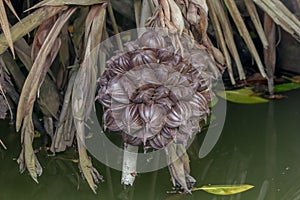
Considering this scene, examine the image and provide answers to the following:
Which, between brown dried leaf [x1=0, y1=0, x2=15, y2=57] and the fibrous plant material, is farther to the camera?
the fibrous plant material

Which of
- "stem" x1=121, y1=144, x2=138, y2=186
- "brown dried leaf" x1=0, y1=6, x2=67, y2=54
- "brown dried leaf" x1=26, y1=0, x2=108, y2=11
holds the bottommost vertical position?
"stem" x1=121, y1=144, x2=138, y2=186

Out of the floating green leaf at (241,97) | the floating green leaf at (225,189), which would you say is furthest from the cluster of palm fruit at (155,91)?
the floating green leaf at (241,97)

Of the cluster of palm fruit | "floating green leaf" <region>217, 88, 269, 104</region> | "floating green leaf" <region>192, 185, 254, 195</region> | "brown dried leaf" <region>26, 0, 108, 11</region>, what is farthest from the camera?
"floating green leaf" <region>217, 88, 269, 104</region>

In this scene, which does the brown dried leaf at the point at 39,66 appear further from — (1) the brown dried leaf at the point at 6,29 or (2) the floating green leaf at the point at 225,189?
(2) the floating green leaf at the point at 225,189

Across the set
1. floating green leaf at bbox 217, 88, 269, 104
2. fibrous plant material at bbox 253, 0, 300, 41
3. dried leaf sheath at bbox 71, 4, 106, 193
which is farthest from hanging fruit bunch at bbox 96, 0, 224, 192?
floating green leaf at bbox 217, 88, 269, 104

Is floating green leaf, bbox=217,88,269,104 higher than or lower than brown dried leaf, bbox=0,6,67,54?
lower

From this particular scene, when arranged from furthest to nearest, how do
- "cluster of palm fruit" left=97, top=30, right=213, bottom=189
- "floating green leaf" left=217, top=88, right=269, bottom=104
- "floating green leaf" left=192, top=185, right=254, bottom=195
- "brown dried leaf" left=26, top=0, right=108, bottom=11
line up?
"floating green leaf" left=217, top=88, right=269, bottom=104 → "floating green leaf" left=192, top=185, right=254, bottom=195 → "brown dried leaf" left=26, top=0, right=108, bottom=11 → "cluster of palm fruit" left=97, top=30, right=213, bottom=189

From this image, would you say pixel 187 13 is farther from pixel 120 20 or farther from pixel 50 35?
pixel 120 20

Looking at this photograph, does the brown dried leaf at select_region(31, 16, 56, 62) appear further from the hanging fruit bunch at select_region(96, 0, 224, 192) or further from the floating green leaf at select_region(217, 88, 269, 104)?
the floating green leaf at select_region(217, 88, 269, 104)
